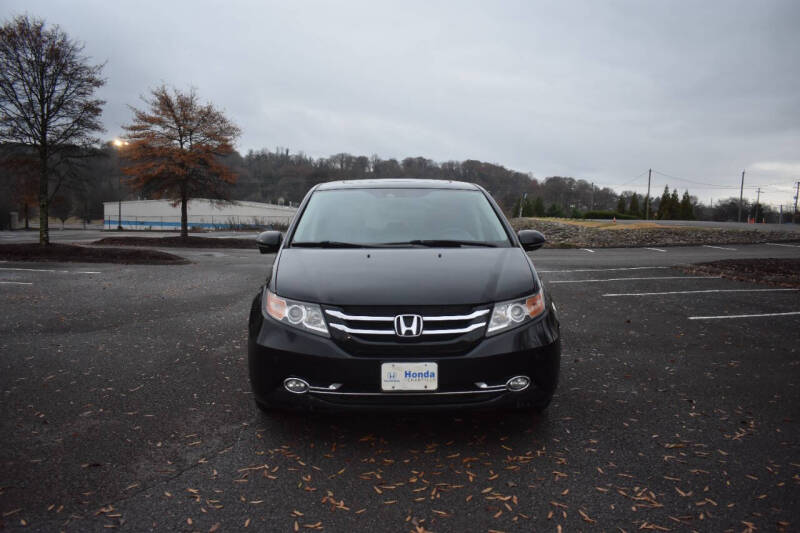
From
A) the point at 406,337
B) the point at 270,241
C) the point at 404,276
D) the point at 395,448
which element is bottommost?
the point at 395,448

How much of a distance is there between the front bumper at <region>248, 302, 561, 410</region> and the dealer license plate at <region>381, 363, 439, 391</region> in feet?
0.09

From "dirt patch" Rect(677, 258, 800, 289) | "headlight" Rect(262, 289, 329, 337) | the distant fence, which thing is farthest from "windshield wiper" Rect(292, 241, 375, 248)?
the distant fence

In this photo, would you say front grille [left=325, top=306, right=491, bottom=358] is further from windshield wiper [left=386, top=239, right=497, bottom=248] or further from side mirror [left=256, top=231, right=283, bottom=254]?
side mirror [left=256, top=231, right=283, bottom=254]

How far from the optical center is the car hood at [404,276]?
296 cm

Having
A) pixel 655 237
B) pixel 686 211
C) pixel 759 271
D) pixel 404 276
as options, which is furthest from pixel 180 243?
pixel 686 211

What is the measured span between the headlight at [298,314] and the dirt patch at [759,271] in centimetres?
1037

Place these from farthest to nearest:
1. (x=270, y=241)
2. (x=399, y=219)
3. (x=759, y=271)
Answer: (x=759, y=271) → (x=270, y=241) → (x=399, y=219)

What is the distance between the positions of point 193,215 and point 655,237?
61.6 meters

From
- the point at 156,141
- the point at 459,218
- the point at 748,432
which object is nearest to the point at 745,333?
the point at 748,432

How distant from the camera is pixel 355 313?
291 centimetres

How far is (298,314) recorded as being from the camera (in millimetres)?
3012

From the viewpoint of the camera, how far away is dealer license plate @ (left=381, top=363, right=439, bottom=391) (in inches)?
110

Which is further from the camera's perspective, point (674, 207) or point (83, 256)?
point (674, 207)

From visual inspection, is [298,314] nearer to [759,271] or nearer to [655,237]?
[759,271]
